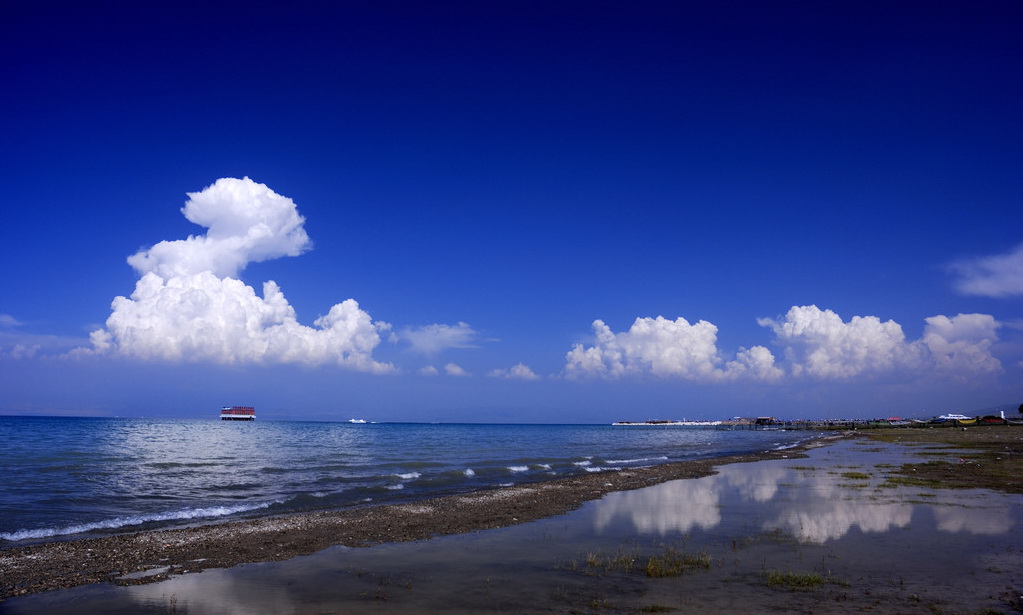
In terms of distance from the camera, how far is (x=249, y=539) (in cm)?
1872

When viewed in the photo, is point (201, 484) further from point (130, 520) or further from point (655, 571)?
point (655, 571)

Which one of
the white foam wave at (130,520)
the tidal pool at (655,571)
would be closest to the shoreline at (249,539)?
the tidal pool at (655,571)

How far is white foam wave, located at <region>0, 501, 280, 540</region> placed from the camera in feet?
66.1

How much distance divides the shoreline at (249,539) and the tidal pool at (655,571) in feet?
3.23

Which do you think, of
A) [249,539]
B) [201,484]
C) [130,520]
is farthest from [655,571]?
[201,484]

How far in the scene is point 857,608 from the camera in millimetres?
11500

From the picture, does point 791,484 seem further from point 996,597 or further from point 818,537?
point 996,597

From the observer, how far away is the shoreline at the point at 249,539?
1483 centimetres

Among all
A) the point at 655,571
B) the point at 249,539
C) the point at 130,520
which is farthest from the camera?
the point at 130,520

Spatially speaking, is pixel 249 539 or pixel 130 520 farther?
pixel 130 520

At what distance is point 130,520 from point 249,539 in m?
7.93

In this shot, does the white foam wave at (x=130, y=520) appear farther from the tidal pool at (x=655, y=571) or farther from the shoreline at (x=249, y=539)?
the tidal pool at (x=655, y=571)

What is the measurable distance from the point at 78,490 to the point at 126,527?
1172 cm

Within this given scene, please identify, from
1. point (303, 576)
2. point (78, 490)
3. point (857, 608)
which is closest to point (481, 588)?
point (303, 576)
